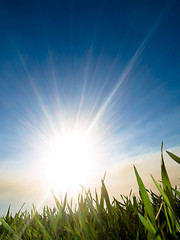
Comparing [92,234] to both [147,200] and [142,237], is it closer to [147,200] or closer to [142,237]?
[142,237]

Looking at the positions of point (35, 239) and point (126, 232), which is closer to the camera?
Result: point (126, 232)

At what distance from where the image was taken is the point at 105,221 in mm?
1363

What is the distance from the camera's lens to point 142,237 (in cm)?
92

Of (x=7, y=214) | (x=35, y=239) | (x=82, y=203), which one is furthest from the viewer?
(x=7, y=214)

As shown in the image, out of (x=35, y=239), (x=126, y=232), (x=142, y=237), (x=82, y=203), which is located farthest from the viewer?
(x=82, y=203)

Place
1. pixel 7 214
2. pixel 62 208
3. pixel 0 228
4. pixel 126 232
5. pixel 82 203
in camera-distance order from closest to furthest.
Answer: pixel 126 232
pixel 82 203
pixel 62 208
pixel 0 228
pixel 7 214

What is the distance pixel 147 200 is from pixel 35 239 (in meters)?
1.27

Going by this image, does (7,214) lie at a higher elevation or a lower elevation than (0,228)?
higher

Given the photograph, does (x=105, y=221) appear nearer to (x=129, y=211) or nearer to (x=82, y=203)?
(x=129, y=211)

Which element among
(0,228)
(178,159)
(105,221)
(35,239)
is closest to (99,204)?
(105,221)

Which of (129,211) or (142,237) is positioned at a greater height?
(129,211)

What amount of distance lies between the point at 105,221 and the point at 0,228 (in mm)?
2224

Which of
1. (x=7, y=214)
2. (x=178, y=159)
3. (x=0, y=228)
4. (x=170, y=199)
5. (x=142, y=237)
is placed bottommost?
(x=142, y=237)

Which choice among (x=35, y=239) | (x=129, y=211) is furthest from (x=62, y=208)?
(x=129, y=211)
